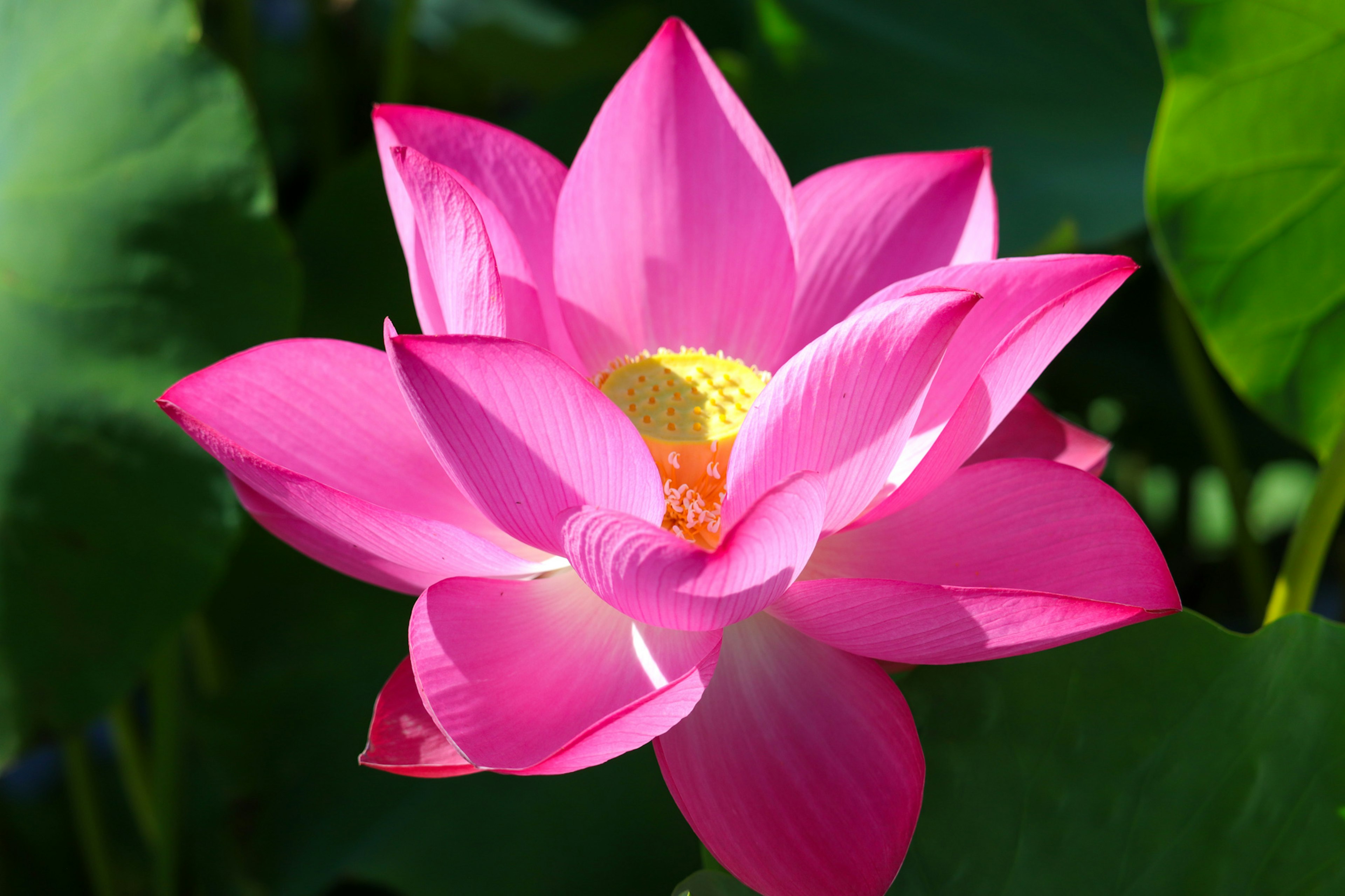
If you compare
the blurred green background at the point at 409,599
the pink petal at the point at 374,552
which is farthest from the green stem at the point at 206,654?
the pink petal at the point at 374,552

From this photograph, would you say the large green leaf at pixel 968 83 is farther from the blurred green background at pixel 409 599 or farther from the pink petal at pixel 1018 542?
the pink petal at pixel 1018 542

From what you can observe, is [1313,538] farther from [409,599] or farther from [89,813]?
[89,813]

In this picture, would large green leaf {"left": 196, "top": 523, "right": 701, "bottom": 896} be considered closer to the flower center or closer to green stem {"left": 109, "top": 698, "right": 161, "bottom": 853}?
green stem {"left": 109, "top": 698, "right": 161, "bottom": 853}

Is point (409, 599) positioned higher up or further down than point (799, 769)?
further down

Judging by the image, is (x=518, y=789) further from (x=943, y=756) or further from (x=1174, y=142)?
(x=1174, y=142)

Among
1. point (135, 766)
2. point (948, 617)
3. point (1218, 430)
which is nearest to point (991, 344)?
point (948, 617)
